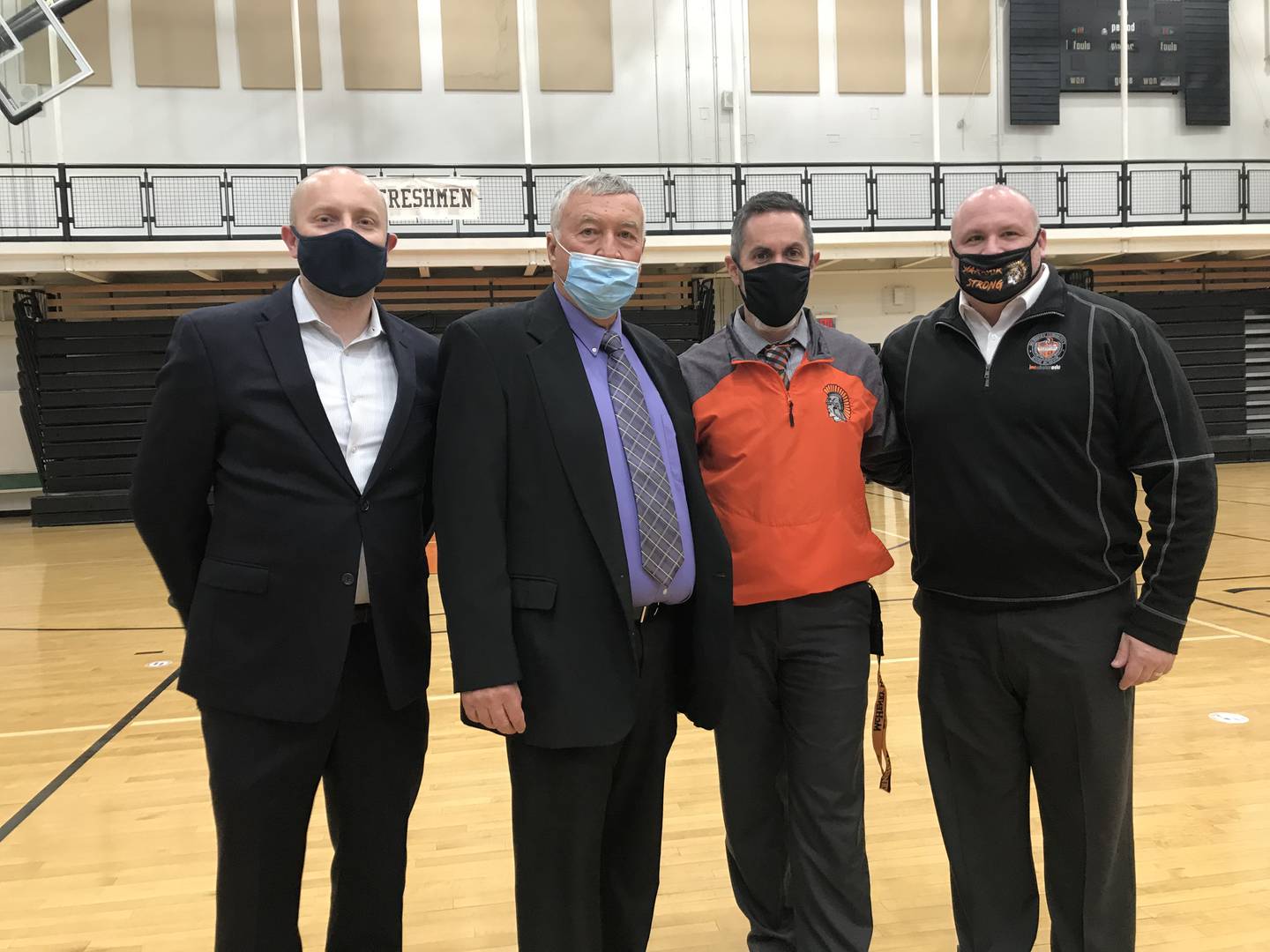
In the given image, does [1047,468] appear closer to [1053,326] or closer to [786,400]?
[1053,326]

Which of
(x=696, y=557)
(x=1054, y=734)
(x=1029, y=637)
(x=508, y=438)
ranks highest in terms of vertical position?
(x=508, y=438)

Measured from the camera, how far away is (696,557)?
2010 mm

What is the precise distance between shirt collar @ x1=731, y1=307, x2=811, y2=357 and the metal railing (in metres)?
11.0

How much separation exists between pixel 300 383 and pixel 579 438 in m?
0.56

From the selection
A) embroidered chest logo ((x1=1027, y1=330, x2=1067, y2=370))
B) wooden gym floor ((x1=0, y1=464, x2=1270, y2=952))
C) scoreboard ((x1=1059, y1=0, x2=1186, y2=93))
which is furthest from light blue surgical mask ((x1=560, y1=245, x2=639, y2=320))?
scoreboard ((x1=1059, y1=0, x2=1186, y2=93))

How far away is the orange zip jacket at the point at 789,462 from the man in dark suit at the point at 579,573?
0.83 feet

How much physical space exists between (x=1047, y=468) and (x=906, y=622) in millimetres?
4261

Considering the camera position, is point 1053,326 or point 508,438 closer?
point 508,438

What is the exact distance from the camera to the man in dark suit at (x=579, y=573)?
1.81 m

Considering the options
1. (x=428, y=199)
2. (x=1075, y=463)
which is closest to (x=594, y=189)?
(x=1075, y=463)

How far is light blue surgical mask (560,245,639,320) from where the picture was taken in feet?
6.55

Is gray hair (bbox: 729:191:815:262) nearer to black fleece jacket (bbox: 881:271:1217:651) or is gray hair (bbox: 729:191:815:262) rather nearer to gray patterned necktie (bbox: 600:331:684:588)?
black fleece jacket (bbox: 881:271:1217:651)

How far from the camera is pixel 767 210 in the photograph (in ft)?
7.73

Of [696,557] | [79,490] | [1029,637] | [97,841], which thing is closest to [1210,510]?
[1029,637]
